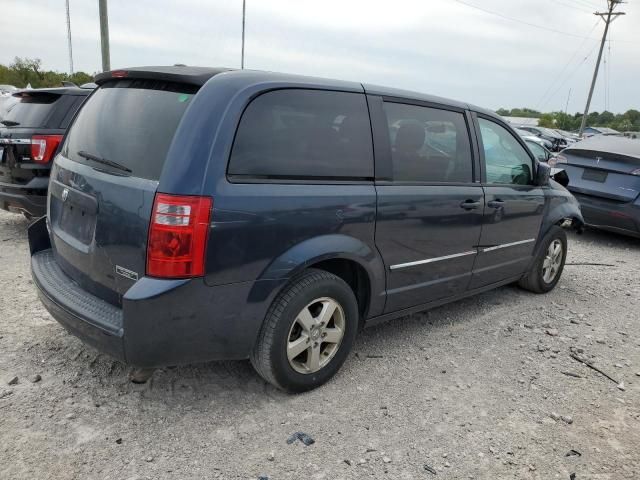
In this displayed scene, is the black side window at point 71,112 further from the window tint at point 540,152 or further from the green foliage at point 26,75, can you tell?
the green foliage at point 26,75

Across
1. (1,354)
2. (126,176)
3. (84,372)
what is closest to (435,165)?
(126,176)

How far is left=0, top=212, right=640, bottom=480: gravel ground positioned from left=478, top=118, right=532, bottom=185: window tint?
4.25 feet

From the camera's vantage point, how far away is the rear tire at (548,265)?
5.04 metres

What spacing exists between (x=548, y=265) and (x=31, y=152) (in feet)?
17.8

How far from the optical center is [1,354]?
329 centimetres

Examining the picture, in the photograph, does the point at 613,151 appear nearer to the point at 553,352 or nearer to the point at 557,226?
the point at 557,226

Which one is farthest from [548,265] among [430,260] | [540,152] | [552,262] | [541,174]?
[540,152]

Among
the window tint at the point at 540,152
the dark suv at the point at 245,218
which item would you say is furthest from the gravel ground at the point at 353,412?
the window tint at the point at 540,152

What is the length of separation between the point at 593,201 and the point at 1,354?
7.37 metres

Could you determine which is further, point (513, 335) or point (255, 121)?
point (513, 335)

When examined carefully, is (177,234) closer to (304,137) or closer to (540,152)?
(304,137)

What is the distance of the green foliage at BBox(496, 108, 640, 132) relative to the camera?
2442 inches

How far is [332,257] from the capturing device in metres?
2.95

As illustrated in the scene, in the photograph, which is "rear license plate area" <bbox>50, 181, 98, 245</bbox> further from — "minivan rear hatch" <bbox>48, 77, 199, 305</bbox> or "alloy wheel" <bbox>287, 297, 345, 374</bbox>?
"alloy wheel" <bbox>287, 297, 345, 374</bbox>
